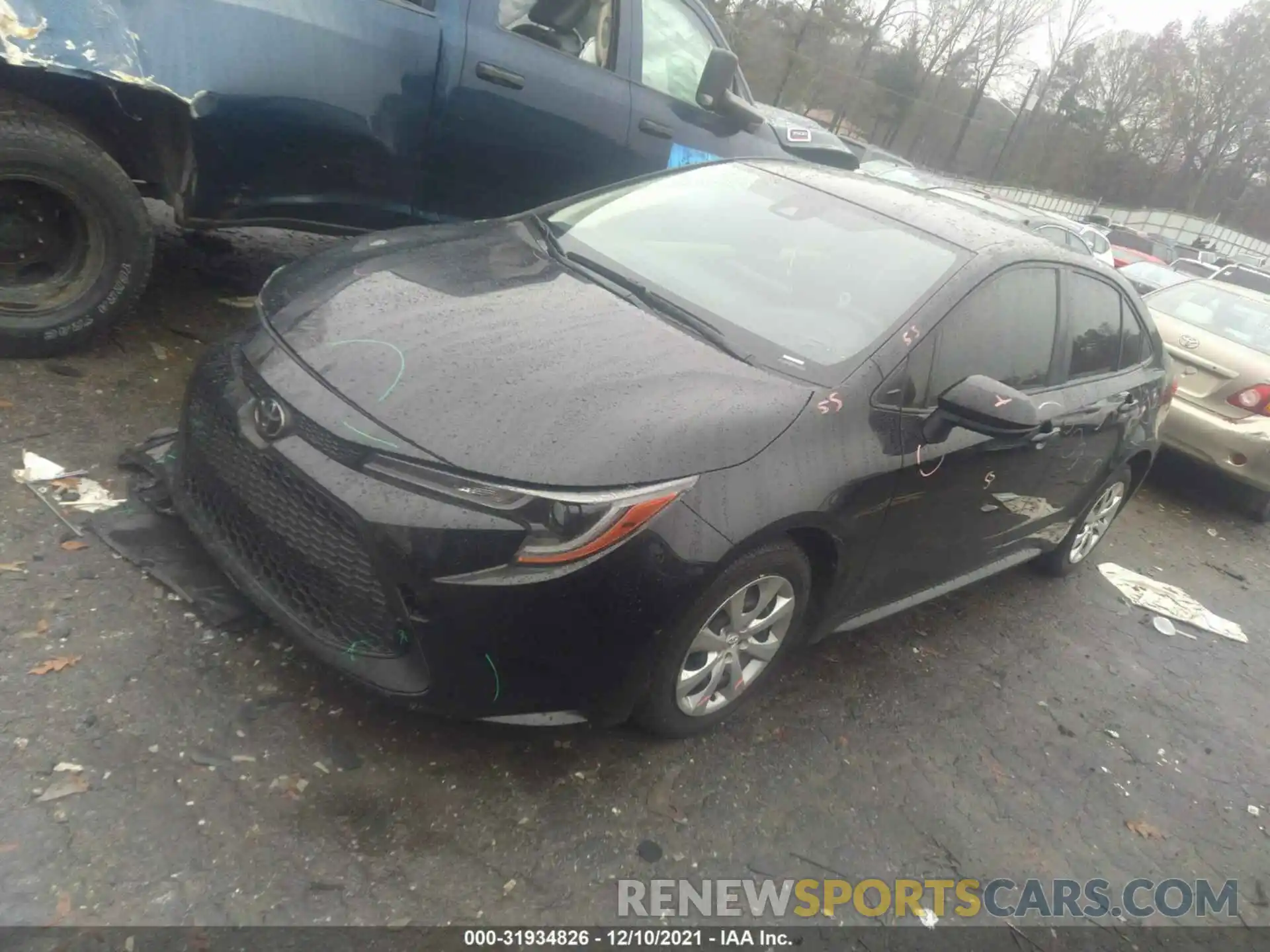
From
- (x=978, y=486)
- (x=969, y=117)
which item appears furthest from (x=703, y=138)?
(x=969, y=117)

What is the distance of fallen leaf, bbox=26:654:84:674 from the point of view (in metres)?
2.45

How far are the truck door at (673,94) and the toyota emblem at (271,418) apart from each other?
314 centimetres

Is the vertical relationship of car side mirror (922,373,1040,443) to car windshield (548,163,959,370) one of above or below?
below

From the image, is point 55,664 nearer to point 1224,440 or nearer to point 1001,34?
point 1224,440

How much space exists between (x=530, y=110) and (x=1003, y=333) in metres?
2.57

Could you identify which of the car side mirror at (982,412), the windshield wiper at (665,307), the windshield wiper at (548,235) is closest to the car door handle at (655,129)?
the windshield wiper at (548,235)

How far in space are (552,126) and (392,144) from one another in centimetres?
89

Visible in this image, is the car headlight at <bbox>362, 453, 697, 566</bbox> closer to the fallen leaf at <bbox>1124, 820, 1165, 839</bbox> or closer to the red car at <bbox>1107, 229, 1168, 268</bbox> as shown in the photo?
the fallen leaf at <bbox>1124, 820, 1165, 839</bbox>

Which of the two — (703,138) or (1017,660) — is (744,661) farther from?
(703,138)

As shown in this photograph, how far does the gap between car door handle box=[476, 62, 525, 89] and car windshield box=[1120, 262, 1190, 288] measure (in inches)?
437

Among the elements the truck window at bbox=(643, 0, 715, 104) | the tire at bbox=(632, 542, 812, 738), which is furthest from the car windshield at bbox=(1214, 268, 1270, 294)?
the tire at bbox=(632, 542, 812, 738)

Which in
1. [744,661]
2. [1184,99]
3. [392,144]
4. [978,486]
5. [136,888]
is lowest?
[136,888]

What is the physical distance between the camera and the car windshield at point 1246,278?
1769 cm

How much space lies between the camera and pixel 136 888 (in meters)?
2.01
